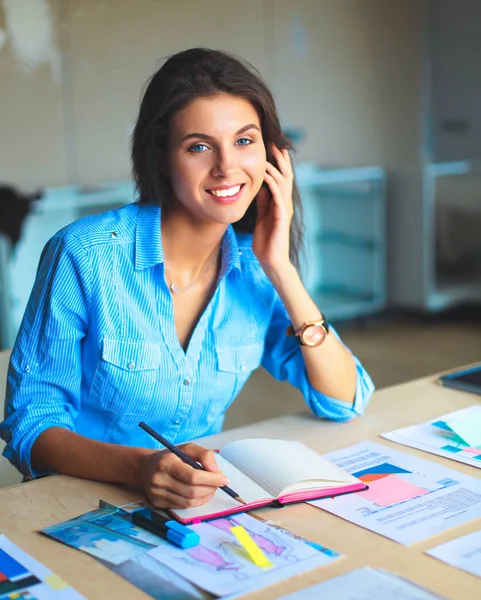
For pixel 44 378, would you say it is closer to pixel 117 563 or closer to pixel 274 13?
pixel 117 563

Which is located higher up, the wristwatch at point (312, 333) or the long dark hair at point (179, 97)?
the long dark hair at point (179, 97)

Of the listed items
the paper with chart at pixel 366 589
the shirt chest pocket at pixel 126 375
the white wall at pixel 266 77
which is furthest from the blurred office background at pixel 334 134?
the paper with chart at pixel 366 589

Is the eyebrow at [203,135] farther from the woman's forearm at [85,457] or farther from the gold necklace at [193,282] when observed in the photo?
the woman's forearm at [85,457]

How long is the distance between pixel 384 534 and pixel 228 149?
75 centimetres

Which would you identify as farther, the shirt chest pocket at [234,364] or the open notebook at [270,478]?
the shirt chest pocket at [234,364]

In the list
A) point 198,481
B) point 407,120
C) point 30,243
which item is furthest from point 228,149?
→ point 407,120

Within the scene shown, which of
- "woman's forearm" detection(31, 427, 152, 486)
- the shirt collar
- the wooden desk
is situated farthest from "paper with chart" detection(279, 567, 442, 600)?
the shirt collar

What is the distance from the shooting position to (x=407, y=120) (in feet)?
18.1

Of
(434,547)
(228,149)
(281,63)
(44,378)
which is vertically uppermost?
(281,63)

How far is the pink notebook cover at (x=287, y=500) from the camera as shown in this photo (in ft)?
3.60

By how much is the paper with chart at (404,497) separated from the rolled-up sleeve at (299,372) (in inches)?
6.8

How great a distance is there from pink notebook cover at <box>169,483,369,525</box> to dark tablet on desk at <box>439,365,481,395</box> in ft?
1.72

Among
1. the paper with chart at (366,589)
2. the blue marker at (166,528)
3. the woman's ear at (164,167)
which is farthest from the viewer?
the woman's ear at (164,167)

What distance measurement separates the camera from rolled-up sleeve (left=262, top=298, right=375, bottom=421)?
1.51 metres
